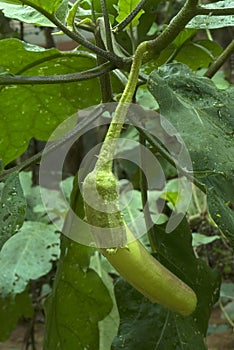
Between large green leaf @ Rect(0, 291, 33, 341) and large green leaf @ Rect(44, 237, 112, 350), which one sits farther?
large green leaf @ Rect(0, 291, 33, 341)

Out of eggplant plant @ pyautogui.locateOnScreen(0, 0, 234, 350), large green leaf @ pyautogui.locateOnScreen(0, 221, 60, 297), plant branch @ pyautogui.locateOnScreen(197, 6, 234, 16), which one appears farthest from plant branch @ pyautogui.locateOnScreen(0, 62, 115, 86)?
large green leaf @ pyautogui.locateOnScreen(0, 221, 60, 297)

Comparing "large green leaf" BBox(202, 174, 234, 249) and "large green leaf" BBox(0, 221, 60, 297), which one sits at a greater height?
"large green leaf" BBox(202, 174, 234, 249)

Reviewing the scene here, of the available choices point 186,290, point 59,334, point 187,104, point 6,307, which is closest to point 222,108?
point 187,104

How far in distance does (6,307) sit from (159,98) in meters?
0.76

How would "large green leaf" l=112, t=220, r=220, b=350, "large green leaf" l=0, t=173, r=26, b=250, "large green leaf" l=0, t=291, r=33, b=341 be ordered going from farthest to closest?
"large green leaf" l=0, t=291, r=33, b=341, "large green leaf" l=112, t=220, r=220, b=350, "large green leaf" l=0, t=173, r=26, b=250

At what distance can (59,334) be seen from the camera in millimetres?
783

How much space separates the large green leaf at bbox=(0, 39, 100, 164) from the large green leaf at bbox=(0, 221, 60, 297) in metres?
0.39

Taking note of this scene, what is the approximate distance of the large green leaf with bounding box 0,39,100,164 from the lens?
0.77 metres

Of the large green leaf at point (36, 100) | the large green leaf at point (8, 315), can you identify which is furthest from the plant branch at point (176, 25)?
the large green leaf at point (8, 315)

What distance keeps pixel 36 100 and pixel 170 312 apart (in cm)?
32

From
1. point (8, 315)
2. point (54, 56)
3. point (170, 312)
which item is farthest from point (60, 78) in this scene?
point (8, 315)

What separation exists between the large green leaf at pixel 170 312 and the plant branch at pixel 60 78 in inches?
8.9

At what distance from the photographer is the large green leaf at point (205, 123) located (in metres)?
0.45

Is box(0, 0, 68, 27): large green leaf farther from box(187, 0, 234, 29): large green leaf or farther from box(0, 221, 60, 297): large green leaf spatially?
box(0, 221, 60, 297): large green leaf
